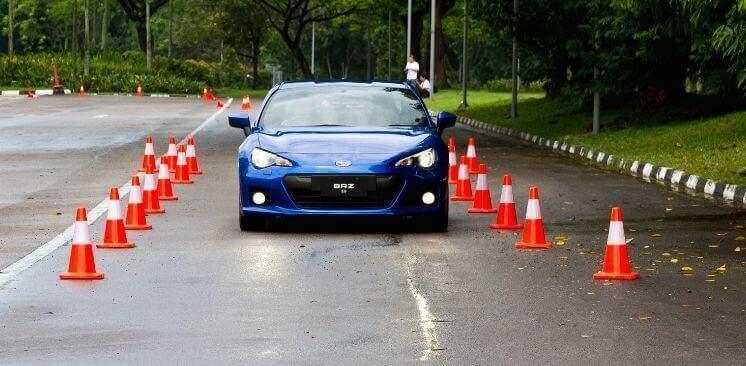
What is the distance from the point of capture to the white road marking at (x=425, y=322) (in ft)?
26.9

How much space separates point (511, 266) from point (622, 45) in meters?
19.4

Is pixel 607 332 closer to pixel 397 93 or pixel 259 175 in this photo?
pixel 259 175

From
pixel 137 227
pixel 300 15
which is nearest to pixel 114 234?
pixel 137 227

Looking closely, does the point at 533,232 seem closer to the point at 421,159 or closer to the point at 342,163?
the point at 421,159

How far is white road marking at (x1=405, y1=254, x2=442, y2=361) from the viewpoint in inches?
322

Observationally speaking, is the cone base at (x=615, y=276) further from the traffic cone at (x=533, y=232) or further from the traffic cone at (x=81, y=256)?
the traffic cone at (x=81, y=256)

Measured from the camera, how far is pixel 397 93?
15.9 meters

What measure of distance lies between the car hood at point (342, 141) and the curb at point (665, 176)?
4.99 metres

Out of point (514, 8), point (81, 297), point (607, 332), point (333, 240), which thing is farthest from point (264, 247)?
point (514, 8)

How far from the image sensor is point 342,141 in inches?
561

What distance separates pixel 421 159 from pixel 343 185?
83cm

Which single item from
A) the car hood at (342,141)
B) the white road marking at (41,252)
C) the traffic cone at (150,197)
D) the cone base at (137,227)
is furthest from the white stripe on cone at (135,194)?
the traffic cone at (150,197)

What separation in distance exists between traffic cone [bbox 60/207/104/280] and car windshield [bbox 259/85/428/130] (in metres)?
4.37

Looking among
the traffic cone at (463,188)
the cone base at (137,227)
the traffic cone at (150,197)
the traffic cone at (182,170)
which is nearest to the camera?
the cone base at (137,227)
